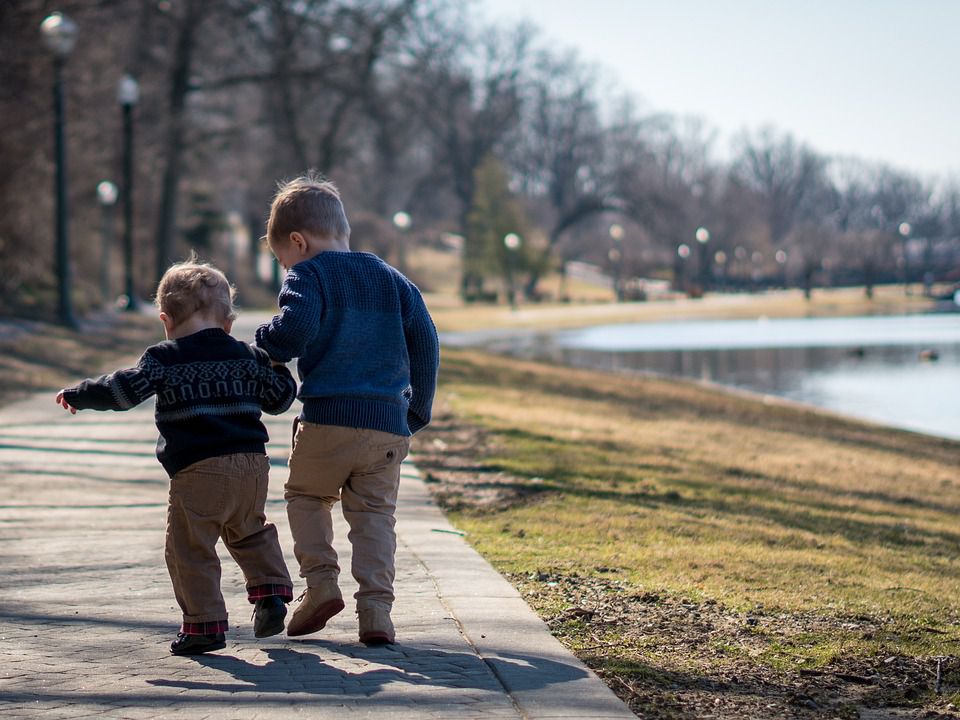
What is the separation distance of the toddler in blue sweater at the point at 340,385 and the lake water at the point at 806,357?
13005 millimetres

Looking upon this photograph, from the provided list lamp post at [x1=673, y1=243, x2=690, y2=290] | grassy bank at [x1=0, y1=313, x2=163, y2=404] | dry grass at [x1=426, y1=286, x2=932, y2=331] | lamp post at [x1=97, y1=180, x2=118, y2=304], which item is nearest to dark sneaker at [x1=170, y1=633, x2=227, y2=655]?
grassy bank at [x1=0, y1=313, x2=163, y2=404]

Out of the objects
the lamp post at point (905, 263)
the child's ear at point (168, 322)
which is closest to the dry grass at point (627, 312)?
the lamp post at point (905, 263)

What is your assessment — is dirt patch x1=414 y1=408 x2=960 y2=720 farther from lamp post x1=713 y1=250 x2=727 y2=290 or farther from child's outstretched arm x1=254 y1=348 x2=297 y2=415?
lamp post x1=713 y1=250 x2=727 y2=290

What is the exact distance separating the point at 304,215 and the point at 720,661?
2.12 meters

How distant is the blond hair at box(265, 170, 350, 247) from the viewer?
4.32 metres

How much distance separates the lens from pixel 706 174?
118 m

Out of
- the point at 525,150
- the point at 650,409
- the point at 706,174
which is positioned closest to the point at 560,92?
the point at 525,150

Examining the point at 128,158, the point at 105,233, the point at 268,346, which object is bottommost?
the point at 268,346

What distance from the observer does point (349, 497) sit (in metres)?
4.32

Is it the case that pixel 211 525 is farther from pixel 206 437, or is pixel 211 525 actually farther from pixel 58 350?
pixel 58 350

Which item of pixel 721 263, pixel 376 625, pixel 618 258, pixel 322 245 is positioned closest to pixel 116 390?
pixel 322 245

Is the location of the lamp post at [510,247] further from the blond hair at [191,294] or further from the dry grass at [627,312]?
the blond hair at [191,294]

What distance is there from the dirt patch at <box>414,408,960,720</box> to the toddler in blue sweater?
2.56 ft

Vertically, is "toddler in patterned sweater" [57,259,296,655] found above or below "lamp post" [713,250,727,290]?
below
